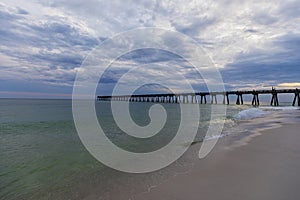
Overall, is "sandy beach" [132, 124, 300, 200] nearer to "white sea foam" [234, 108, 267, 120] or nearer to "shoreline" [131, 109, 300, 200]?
"shoreline" [131, 109, 300, 200]

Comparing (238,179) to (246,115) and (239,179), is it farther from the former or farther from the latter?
(246,115)

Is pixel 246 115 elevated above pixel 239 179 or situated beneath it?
situated beneath

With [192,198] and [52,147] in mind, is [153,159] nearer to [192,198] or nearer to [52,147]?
[192,198]

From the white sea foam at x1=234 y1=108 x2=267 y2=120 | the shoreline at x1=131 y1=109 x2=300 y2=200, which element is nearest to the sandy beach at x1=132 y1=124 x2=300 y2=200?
the shoreline at x1=131 y1=109 x2=300 y2=200

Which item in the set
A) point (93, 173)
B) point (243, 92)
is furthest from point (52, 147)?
point (243, 92)

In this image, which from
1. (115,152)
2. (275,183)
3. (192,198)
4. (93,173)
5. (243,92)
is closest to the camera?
(192,198)

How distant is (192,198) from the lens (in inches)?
148

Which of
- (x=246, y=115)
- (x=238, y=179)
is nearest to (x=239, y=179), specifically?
(x=238, y=179)

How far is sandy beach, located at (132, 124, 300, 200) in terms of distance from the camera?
Answer: 3.82m

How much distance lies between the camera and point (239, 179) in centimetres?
452

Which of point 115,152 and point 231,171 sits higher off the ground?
point 231,171

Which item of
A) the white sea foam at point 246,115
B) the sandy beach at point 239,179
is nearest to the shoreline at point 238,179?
the sandy beach at point 239,179

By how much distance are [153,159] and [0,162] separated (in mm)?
5304

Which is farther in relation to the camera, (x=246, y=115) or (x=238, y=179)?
(x=246, y=115)
